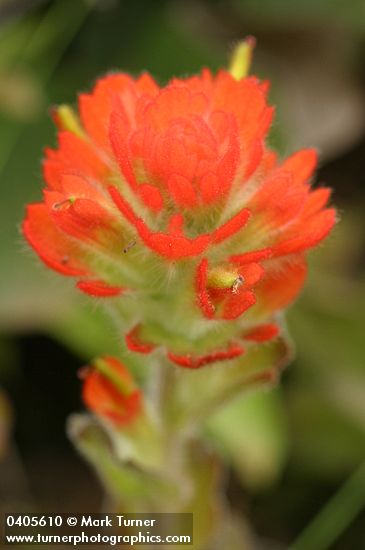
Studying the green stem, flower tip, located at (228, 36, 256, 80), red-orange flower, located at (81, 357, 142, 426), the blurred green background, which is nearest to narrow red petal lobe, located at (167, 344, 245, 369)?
red-orange flower, located at (81, 357, 142, 426)

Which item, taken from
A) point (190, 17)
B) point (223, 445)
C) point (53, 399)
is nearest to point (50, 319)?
point (53, 399)

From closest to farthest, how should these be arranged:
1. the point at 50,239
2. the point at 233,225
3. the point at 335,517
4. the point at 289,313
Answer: the point at 233,225, the point at 50,239, the point at 335,517, the point at 289,313

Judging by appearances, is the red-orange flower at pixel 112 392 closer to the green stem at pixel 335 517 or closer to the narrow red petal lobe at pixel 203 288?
the narrow red petal lobe at pixel 203 288

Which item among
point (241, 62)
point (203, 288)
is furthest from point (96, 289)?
point (241, 62)

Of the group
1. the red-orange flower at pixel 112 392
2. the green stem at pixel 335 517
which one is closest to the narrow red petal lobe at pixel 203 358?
the red-orange flower at pixel 112 392

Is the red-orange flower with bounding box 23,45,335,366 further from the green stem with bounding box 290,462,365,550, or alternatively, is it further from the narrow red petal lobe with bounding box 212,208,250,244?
the green stem with bounding box 290,462,365,550

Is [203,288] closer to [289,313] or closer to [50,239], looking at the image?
[50,239]
